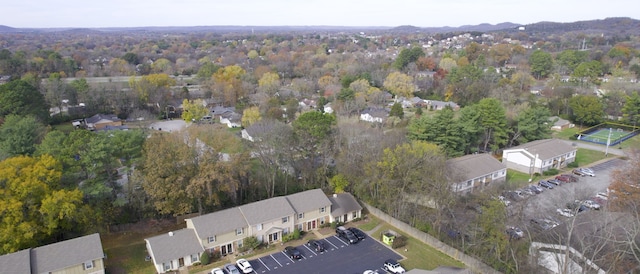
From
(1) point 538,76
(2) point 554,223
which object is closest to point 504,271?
(2) point 554,223

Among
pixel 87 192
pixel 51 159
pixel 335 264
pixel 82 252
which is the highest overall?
pixel 51 159

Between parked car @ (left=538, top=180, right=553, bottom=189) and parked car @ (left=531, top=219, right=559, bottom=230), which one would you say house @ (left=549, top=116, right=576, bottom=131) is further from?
parked car @ (left=531, top=219, right=559, bottom=230)

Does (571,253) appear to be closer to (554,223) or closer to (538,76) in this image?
(554,223)

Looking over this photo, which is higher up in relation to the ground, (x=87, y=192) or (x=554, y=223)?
(x=87, y=192)

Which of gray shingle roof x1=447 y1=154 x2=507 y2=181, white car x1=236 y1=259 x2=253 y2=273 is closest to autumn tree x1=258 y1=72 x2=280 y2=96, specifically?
gray shingle roof x1=447 y1=154 x2=507 y2=181

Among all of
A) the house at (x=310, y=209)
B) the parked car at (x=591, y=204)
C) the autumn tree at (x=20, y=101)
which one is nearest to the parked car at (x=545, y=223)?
the parked car at (x=591, y=204)

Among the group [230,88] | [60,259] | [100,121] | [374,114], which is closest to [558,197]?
[374,114]

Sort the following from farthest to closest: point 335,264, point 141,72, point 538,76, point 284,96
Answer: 1. point 141,72
2. point 538,76
3. point 284,96
4. point 335,264
